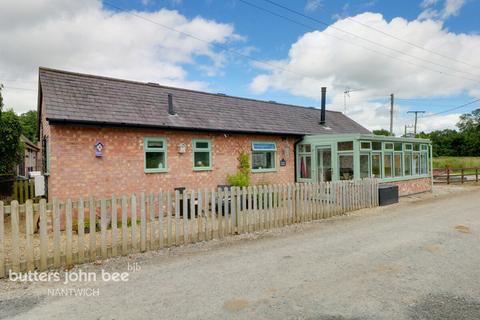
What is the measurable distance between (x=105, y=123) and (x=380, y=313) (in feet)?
29.7

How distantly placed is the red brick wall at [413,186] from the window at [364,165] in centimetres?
213

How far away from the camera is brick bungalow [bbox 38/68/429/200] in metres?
9.65

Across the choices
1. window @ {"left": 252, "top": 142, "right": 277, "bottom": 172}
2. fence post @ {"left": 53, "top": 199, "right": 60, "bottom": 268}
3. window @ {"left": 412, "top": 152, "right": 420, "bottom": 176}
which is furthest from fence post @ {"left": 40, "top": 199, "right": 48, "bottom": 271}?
window @ {"left": 412, "top": 152, "right": 420, "bottom": 176}

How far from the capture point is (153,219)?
6.30 metres

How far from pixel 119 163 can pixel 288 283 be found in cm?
755

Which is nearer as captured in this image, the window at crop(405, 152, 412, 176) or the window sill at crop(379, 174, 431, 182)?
the window sill at crop(379, 174, 431, 182)

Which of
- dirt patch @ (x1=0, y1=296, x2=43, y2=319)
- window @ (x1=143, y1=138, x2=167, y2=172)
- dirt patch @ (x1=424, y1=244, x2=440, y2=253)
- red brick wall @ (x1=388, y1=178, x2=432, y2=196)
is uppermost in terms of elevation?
window @ (x1=143, y1=138, x2=167, y2=172)

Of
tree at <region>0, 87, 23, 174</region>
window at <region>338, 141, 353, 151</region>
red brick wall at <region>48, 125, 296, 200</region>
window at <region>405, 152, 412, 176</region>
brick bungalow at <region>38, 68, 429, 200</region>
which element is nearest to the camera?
red brick wall at <region>48, 125, 296, 200</region>

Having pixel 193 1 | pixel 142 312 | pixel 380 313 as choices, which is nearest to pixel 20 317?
pixel 142 312

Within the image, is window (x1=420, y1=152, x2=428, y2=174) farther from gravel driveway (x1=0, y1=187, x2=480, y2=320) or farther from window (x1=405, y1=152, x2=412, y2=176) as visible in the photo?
gravel driveway (x1=0, y1=187, x2=480, y2=320)

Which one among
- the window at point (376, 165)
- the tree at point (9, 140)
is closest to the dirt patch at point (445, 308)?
the window at point (376, 165)

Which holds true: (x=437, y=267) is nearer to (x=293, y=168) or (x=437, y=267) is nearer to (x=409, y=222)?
(x=409, y=222)

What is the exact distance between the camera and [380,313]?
3713 millimetres

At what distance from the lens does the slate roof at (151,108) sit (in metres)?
10.2
